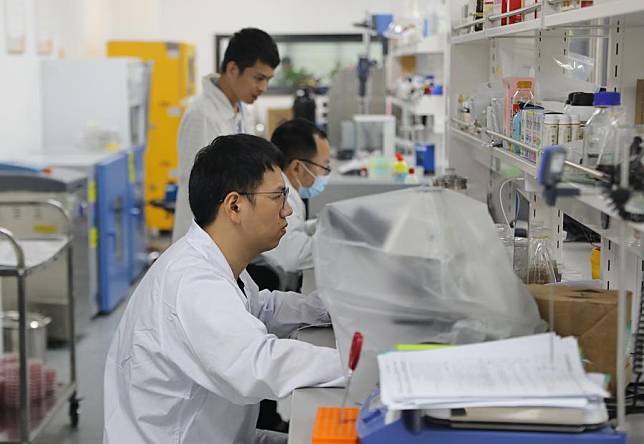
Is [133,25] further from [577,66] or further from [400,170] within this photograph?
[577,66]

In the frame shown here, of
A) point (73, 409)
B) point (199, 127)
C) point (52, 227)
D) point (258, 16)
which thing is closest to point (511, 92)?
point (199, 127)

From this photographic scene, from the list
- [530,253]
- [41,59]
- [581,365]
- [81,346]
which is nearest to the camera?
[581,365]

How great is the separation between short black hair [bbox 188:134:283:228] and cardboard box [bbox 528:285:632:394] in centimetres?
67

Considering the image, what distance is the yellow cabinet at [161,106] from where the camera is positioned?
809 cm

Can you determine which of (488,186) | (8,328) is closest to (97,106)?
(8,328)

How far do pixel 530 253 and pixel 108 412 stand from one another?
1.06 m

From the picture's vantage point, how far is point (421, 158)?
508 cm

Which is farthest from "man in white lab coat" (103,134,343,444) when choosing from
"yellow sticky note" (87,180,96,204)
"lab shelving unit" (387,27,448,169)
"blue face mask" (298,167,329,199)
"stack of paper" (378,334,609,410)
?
"yellow sticky note" (87,180,96,204)

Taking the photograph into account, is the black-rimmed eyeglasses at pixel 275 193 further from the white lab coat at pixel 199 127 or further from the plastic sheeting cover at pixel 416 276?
the white lab coat at pixel 199 127

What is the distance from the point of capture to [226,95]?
3.81m

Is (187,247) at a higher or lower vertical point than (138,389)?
higher

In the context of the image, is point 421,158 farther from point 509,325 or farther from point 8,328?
point 509,325

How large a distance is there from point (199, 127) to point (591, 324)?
8.02ft

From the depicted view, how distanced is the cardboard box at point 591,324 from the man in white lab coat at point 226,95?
2.32 metres
